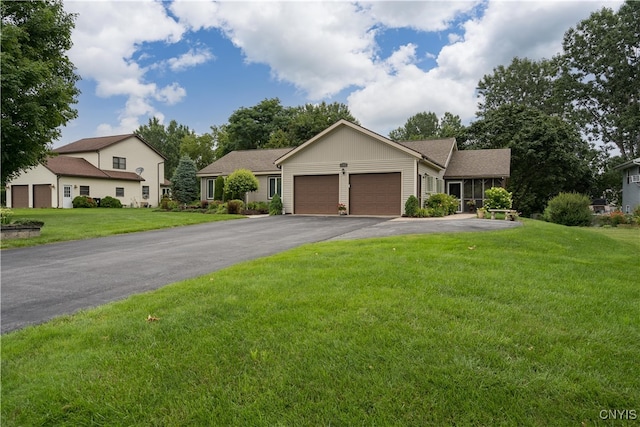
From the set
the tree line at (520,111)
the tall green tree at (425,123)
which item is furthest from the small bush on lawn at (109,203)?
the tall green tree at (425,123)

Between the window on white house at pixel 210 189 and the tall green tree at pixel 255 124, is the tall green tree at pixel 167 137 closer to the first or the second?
the tall green tree at pixel 255 124

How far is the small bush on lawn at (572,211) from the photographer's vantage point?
20438 millimetres

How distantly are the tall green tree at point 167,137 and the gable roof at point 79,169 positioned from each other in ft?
68.3

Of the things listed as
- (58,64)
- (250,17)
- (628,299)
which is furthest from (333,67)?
(628,299)

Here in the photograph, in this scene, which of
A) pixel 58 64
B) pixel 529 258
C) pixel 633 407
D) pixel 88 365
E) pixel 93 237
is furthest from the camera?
pixel 58 64

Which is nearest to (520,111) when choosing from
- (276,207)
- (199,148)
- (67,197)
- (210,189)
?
(276,207)

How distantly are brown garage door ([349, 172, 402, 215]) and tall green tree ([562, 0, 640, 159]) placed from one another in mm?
28786

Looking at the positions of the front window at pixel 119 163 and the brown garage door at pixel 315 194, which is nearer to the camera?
the brown garage door at pixel 315 194

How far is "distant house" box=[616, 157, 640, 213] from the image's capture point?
28.2 m

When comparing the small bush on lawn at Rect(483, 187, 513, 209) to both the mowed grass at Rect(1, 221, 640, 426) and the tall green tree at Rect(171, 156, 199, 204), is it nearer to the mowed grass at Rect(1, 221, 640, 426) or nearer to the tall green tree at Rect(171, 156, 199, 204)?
the mowed grass at Rect(1, 221, 640, 426)

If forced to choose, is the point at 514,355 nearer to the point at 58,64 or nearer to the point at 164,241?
the point at 164,241

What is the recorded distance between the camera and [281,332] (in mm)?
3432

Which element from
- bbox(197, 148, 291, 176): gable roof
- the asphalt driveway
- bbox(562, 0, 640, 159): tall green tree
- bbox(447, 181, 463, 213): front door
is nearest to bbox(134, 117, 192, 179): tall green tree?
bbox(197, 148, 291, 176): gable roof

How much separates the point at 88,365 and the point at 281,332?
5.17 ft
